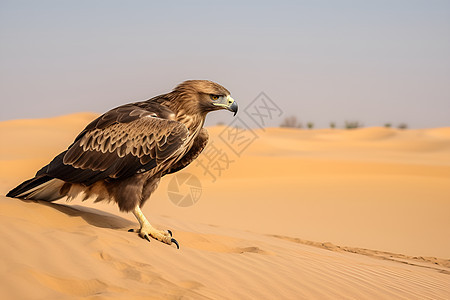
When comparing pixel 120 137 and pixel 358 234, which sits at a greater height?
pixel 120 137

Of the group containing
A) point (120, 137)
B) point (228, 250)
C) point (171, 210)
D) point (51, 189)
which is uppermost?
point (120, 137)

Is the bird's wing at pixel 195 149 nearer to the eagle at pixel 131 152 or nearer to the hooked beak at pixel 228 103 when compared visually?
the eagle at pixel 131 152

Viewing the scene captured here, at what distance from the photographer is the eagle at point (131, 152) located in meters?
4.81

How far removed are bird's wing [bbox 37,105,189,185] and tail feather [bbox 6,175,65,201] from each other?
11cm

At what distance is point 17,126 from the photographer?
31094 millimetres

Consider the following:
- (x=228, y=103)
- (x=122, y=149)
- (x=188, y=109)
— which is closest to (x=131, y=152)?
(x=122, y=149)

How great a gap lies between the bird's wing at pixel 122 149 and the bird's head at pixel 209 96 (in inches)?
15.5

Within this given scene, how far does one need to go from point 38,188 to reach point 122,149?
3.23ft

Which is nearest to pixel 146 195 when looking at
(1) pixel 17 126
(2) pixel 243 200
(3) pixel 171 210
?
(3) pixel 171 210

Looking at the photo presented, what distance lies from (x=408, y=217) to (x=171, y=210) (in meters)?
5.94

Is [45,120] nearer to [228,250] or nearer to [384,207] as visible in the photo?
[384,207]

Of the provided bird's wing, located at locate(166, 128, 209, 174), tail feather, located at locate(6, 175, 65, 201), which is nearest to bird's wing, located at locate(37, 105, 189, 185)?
tail feather, located at locate(6, 175, 65, 201)

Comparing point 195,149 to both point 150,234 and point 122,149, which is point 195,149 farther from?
point 150,234

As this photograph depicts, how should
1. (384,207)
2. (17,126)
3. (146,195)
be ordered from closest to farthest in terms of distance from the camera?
1. (146,195)
2. (384,207)
3. (17,126)
